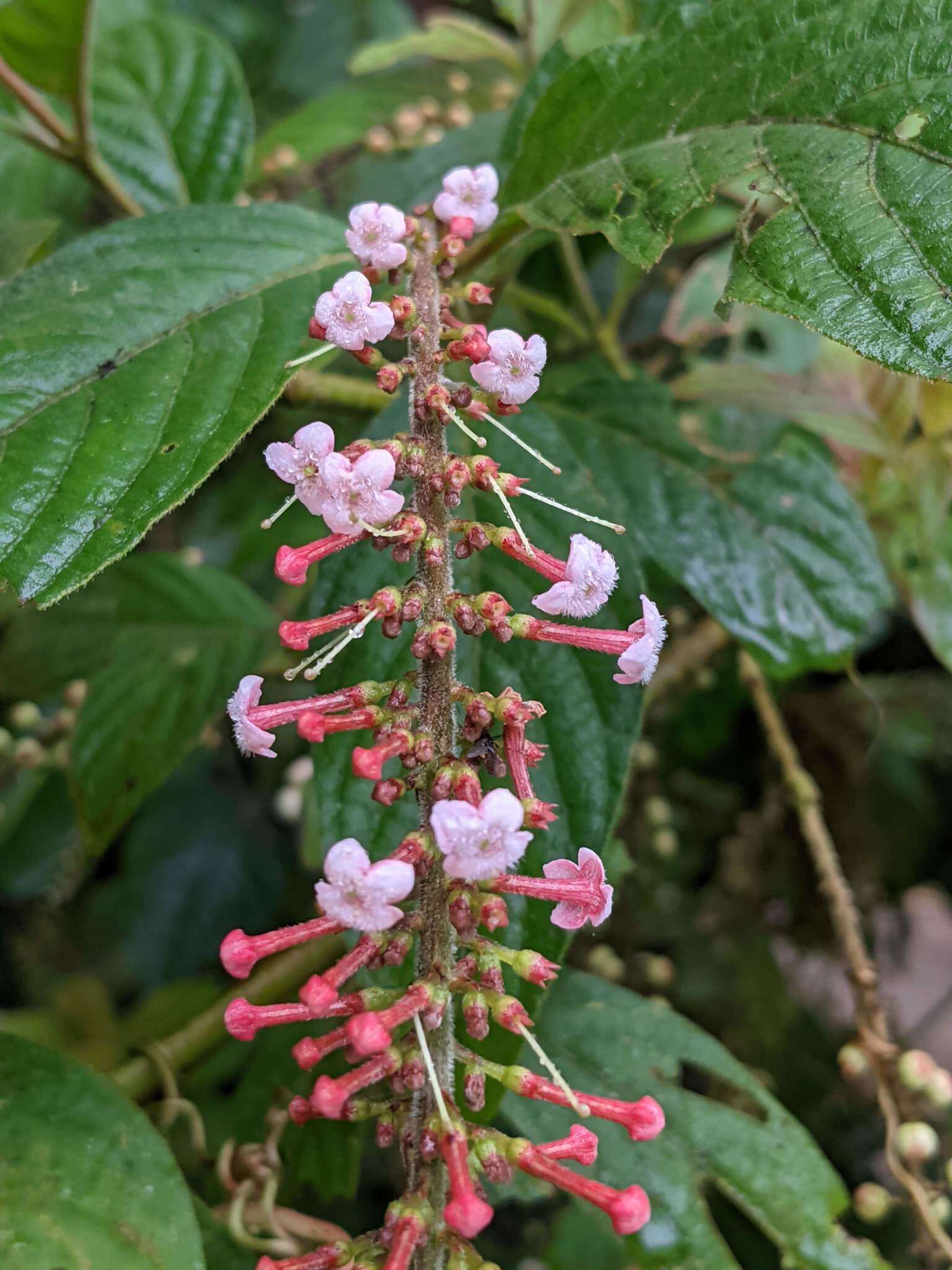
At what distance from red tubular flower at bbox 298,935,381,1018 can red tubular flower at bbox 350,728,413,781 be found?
9 centimetres

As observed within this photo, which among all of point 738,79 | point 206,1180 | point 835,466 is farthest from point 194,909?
point 738,79

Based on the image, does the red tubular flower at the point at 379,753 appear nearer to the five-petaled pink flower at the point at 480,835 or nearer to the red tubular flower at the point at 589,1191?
the five-petaled pink flower at the point at 480,835

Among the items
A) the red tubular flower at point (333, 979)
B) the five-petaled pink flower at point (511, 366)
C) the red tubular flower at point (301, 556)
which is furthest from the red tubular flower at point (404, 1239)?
the five-petaled pink flower at point (511, 366)

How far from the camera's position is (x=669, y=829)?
178 centimetres

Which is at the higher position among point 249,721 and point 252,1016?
point 249,721

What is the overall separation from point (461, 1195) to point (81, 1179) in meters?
0.38

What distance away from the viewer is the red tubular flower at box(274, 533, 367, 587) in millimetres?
552

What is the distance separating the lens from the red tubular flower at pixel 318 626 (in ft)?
1.74

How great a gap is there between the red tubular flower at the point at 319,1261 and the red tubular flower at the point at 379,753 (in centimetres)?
25

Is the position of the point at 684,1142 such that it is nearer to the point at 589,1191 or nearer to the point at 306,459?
the point at 589,1191

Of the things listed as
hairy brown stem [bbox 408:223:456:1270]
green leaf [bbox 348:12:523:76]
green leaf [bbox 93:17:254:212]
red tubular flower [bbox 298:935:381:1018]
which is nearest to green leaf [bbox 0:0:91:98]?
green leaf [bbox 93:17:254:212]

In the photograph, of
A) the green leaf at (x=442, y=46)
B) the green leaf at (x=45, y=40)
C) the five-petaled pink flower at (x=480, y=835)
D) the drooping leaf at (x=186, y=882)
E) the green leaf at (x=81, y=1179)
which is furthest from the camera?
the drooping leaf at (x=186, y=882)

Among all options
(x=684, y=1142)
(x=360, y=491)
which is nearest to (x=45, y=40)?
(x=360, y=491)

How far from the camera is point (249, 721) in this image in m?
0.53
